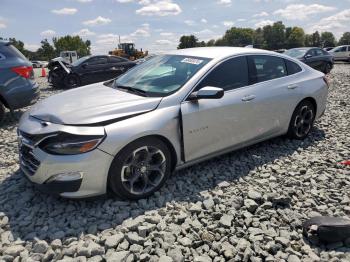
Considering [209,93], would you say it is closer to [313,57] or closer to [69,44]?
[313,57]

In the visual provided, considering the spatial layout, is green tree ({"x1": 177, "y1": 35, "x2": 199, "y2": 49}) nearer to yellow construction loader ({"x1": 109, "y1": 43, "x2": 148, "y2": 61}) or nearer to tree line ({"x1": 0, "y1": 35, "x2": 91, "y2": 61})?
tree line ({"x1": 0, "y1": 35, "x2": 91, "y2": 61})

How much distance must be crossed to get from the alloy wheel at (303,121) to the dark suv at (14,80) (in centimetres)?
507

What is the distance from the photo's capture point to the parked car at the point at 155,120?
3.04 m

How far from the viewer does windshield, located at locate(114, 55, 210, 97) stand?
148 inches

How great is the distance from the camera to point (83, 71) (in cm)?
1295

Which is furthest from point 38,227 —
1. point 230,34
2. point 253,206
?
point 230,34

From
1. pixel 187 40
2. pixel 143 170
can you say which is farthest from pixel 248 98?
pixel 187 40

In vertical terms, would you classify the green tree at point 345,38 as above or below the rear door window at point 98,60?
above

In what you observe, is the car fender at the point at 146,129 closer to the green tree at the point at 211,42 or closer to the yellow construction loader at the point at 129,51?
the yellow construction loader at the point at 129,51

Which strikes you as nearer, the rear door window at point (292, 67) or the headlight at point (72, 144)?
the headlight at point (72, 144)

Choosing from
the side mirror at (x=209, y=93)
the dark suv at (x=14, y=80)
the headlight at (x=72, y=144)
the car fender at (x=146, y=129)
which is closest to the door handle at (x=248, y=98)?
the side mirror at (x=209, y=93)

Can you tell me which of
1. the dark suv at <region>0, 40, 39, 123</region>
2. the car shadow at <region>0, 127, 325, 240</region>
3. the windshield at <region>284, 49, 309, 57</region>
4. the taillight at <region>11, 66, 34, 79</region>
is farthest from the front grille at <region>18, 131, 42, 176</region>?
the windshield at <region>284, 49, 309, 57</region>

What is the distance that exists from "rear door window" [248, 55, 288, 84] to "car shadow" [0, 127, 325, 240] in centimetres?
119

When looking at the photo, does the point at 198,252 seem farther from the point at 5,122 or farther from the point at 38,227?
the point at 5,122
